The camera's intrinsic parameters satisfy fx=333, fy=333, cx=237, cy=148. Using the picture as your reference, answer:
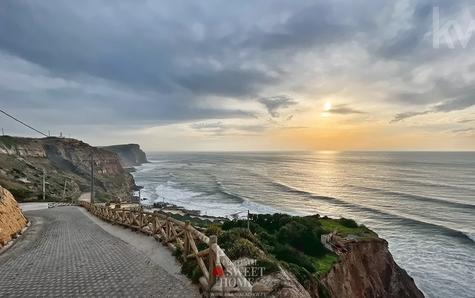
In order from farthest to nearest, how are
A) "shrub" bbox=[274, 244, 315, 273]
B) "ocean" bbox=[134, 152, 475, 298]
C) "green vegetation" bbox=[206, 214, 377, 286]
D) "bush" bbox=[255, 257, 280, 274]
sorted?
"ocean" bbox=[134, 152, 475, 298] → "shrub" bbox=[274, 244, 315, 273] → "green vegetation" bbox=[206, 214, 377, 286] → "bush" bbox=[255, 257, 280, 274]

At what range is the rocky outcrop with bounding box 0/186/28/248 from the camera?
55.8 feet

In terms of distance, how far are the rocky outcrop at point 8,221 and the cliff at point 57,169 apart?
30594mm

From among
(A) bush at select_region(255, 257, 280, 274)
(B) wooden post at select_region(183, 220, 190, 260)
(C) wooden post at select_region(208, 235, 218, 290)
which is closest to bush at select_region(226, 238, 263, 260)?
(A) bush at select_region(255, 257, 280, 274)

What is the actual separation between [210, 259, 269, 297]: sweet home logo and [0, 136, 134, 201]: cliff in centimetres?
5012

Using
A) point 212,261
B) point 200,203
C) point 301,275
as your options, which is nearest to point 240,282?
point 212,261

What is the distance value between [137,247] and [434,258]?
92.8 ft

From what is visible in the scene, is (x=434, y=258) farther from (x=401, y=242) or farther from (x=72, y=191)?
(x=72, y=191)

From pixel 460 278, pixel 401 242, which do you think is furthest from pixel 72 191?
pixel 460 278

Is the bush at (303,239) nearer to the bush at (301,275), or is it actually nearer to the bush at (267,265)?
the bush at (301,275)

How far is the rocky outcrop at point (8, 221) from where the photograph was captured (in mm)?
17000

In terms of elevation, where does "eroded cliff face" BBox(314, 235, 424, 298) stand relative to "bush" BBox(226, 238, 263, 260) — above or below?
below

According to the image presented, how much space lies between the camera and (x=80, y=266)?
11.4 meters

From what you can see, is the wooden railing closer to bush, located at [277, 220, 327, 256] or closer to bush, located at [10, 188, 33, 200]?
bush, located at [277, 220, 327, 256]

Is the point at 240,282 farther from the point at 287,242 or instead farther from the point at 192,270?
the point at 287,242
